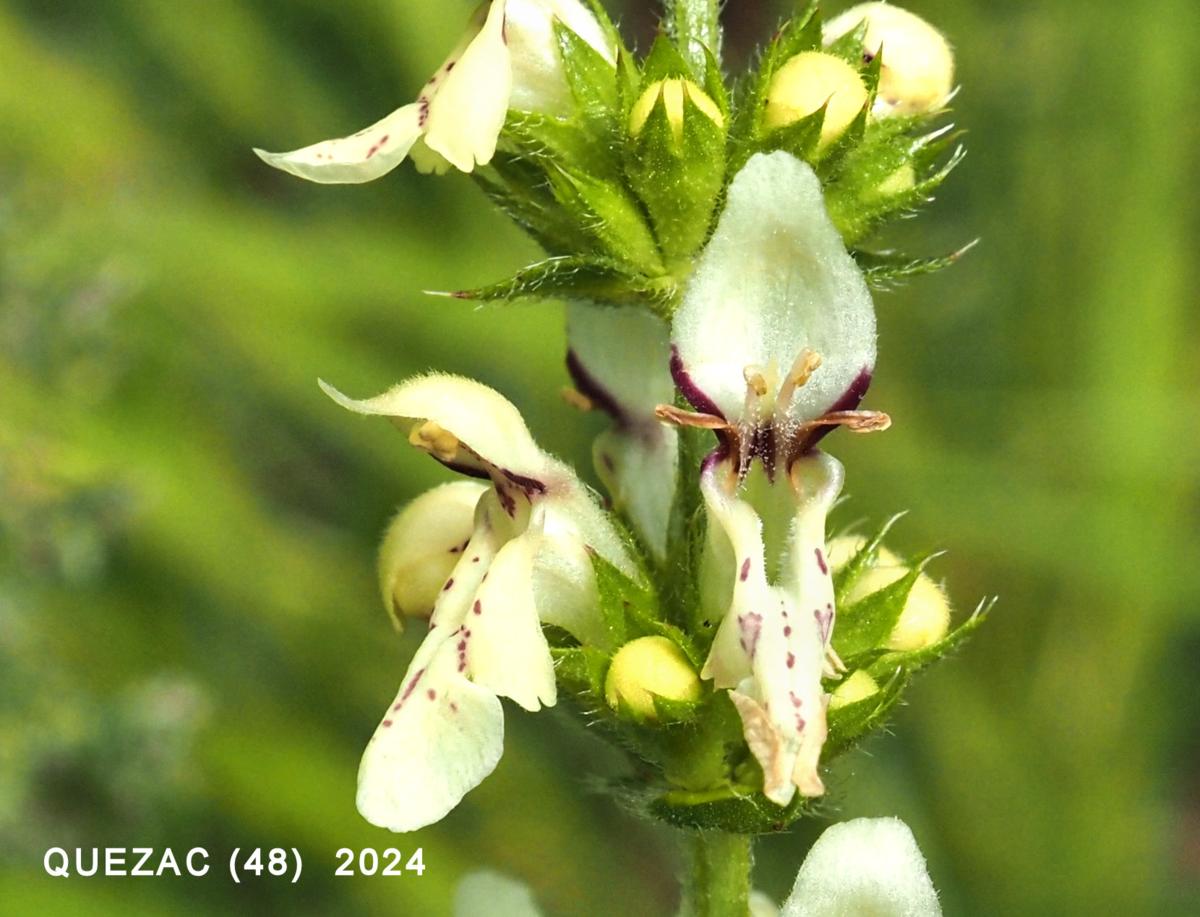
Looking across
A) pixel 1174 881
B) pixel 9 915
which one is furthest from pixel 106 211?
pixel 1174 881

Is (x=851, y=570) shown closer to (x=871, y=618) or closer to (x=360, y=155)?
(x=871, y=618)

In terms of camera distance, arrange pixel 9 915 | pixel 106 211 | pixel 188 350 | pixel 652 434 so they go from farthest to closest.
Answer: pixel 188 350 → pixel 106 211 → pixel 9 915 → pixel 652 434

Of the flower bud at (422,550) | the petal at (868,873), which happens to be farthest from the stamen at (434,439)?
the petal at (868,873)

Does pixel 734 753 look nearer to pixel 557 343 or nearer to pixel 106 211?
pixel 557 343

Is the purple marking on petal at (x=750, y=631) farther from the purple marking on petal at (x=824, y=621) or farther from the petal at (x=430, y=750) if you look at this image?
the petal at (x=430, y=750)

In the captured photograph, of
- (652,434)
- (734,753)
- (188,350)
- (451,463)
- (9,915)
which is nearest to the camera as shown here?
(734,753)

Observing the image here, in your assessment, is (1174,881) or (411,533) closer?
(411,533)

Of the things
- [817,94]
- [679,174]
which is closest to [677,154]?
[679,174]
